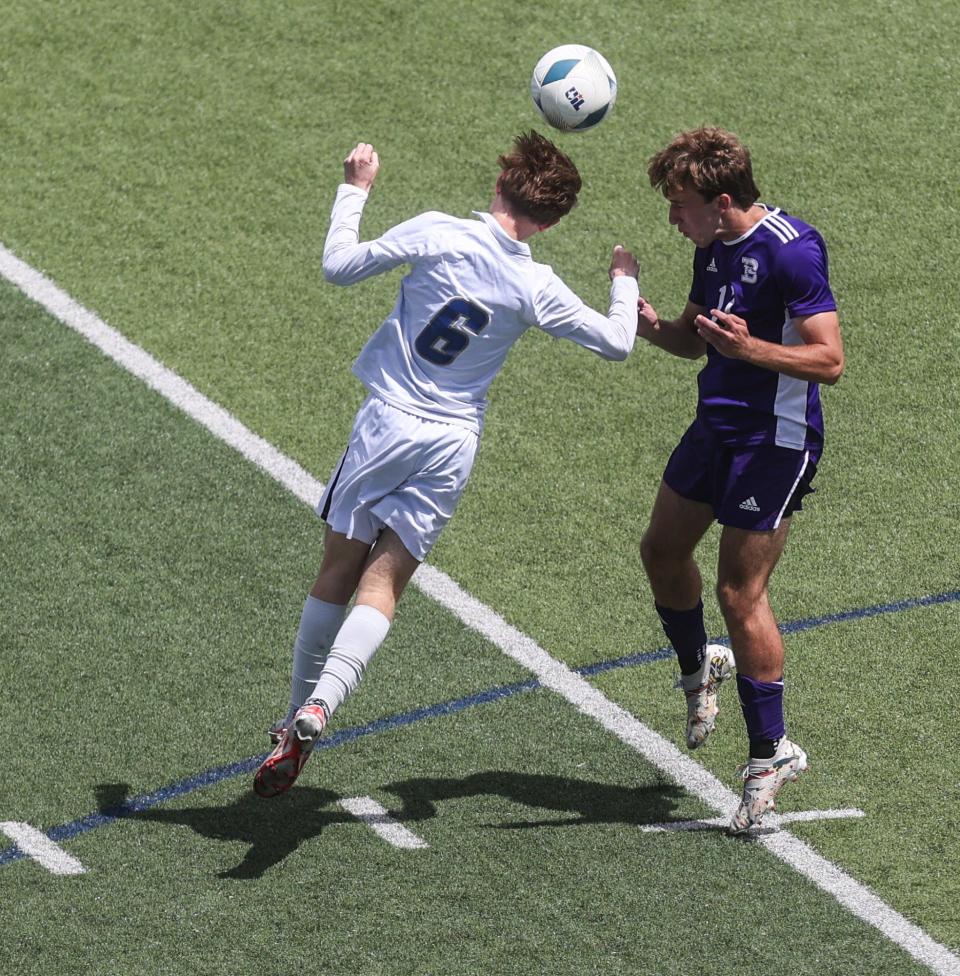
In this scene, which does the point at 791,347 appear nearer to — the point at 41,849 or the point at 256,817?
the point at 256,817

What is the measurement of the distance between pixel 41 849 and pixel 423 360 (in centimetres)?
201

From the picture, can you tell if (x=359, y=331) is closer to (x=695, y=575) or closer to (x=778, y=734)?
(x=695, y=575)

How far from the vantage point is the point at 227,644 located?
7.02 m

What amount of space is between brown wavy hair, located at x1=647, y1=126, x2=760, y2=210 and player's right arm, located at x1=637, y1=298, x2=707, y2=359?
53cm

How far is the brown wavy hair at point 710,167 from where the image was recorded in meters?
5.60

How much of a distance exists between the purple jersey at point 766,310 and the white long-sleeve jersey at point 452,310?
0.36m

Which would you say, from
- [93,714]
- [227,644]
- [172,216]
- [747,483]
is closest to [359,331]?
[172,216]

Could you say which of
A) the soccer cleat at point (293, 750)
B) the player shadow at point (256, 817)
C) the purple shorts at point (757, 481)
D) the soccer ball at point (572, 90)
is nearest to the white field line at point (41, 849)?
the player shadow at point (256, 817)

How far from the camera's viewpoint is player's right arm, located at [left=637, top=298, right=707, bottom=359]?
610 cm

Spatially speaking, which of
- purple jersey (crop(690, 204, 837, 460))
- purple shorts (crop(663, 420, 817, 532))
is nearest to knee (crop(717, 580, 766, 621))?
purple shorts (crop(663, 420, 817, 532))

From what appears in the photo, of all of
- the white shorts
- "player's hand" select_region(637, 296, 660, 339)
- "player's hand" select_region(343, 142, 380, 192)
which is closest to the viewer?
the white shorts

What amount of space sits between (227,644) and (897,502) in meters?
3.26

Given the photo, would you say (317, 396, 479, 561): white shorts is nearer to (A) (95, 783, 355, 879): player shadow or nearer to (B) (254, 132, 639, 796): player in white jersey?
(B) (254, 132, 639, 796): player in white jersey

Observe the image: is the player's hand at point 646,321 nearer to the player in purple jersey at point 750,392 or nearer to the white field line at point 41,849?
the player in purple jersey at point 750,392
